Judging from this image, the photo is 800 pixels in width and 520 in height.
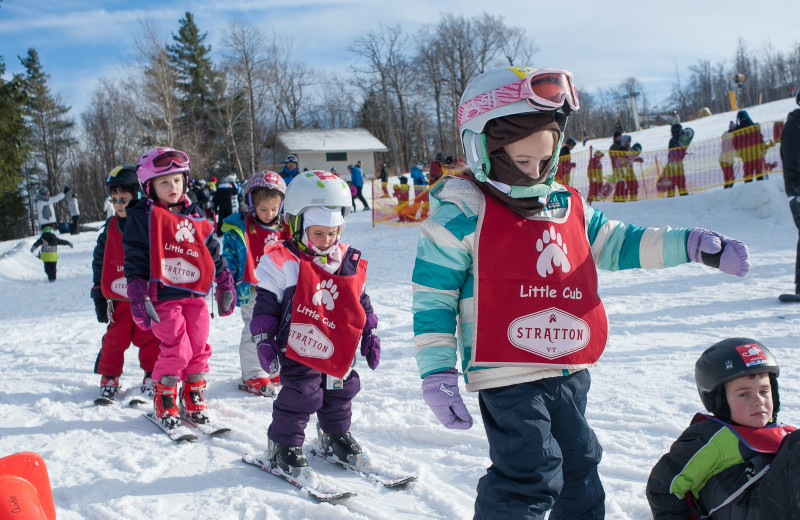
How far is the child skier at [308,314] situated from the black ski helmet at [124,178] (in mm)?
2067

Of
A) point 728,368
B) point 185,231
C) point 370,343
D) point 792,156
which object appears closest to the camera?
point 728,368

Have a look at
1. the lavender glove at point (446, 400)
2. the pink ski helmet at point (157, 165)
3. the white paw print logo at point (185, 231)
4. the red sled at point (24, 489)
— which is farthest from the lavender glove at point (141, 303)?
the lavender glove at point (446, 400)

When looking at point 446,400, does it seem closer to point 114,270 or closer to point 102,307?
point 114,270

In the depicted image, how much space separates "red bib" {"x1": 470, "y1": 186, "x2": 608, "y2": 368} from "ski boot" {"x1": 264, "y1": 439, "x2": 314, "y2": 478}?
1.66 m

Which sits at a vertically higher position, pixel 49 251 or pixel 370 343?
pixel 49 251

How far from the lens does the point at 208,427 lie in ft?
13.9

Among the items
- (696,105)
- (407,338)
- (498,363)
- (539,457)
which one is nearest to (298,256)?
(498,363)

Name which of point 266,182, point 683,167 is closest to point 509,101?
point 266,182

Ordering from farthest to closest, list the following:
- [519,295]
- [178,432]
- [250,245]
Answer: [250,245] → [178,432] → [519,295]

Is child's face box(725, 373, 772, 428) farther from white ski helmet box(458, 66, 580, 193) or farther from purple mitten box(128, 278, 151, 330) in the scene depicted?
purple mitten box(128, 278, 151, 330)

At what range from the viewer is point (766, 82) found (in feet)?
264

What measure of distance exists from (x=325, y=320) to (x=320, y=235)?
0.49 meters

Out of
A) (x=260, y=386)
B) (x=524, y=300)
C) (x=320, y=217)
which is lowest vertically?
(x=260, y=386)

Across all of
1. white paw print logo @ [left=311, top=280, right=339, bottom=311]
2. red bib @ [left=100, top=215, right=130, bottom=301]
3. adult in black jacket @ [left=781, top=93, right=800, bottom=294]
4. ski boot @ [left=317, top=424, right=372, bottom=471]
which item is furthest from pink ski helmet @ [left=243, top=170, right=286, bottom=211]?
adult in black jacket @ [left=781, top=93, right=800, bottom=294]
